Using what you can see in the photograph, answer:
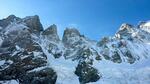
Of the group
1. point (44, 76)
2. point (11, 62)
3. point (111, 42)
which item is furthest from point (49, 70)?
point (111, 42)

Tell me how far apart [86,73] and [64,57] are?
18280mm

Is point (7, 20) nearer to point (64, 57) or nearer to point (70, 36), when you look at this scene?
point (70, 36)

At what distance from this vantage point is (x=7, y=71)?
383ft

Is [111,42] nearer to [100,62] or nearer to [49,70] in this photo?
[100,62]

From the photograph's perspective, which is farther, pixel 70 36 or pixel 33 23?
pixel 70 36

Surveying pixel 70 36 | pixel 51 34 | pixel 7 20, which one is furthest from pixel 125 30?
pixel 7 20

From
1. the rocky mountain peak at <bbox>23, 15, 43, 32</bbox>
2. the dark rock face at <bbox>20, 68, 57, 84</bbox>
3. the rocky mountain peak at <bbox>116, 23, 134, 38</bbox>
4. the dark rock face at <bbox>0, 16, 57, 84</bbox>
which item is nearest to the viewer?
the dark rock face at <bbox>20, 68, 57, 84</bbox>

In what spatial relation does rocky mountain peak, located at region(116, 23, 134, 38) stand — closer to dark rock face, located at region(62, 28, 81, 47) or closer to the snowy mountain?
the snowy mountain

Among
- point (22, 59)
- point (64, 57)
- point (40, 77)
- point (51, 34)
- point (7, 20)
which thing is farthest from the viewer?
point (51, 34)

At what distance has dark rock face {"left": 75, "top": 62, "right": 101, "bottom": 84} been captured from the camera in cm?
12156

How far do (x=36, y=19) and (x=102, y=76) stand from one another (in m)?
41.0

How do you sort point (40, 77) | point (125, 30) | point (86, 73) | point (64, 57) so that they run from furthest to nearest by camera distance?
point (125, 30)
point (64, 57)
point (86, 73)
point (40, 77)

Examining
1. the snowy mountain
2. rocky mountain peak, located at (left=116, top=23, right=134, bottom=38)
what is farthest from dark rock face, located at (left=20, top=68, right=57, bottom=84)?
rocky mountain peak, located at (left=116, top=23, right=134, bottom=38)

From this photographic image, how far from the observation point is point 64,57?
140m
